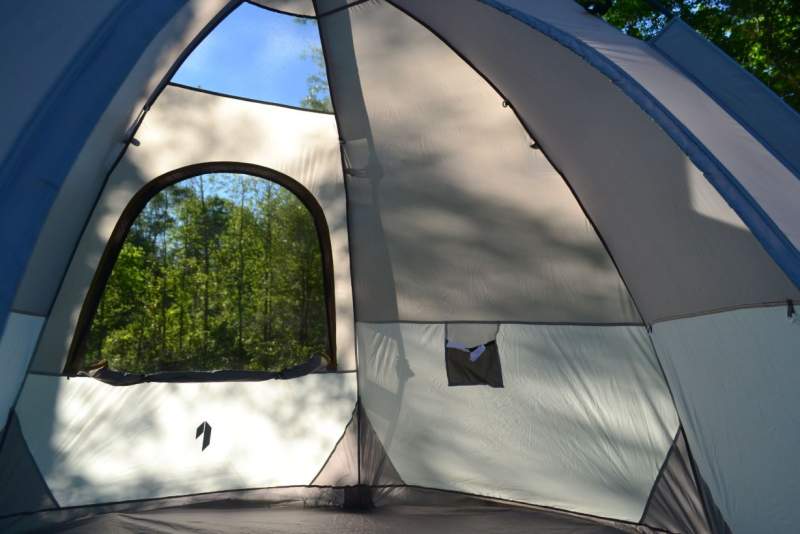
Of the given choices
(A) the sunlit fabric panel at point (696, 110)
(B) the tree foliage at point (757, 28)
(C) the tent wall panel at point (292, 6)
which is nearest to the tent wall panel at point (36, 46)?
(A) the sunlit fabric panel at point (696, 110)

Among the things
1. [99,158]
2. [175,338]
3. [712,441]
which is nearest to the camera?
[712,441]

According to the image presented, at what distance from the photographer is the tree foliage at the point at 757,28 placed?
7562 mm

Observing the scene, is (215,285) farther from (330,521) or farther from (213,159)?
(330,521)

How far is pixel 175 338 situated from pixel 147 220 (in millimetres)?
636

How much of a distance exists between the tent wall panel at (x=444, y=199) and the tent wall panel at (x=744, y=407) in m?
0.56

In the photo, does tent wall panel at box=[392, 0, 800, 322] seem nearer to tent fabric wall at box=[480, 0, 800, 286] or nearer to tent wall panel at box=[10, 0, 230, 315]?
tent fabric wall at box=[480, 0, 800, 286]

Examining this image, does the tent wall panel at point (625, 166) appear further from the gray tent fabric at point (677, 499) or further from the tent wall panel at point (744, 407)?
the gray tent fabric at point (677, 499)

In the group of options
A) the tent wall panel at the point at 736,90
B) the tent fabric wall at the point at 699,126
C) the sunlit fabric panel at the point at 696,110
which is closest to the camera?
the tent fabric wall at the point at 699,126

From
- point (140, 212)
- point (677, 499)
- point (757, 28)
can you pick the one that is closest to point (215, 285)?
point (140, 212)

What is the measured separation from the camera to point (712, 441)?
2.62m

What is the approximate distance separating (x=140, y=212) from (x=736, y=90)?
2.83 m

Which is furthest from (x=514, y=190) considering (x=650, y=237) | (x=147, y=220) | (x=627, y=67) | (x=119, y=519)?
(x=119, y=519)

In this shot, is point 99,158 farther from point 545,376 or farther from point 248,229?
point 545,376

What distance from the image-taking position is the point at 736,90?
253 centimetres
